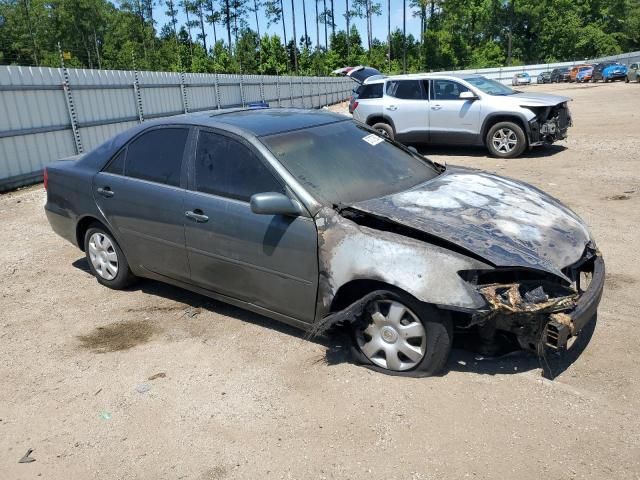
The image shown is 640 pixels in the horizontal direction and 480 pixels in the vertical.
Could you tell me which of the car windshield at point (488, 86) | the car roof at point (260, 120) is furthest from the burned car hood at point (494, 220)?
the car windshield at point (488, 86)

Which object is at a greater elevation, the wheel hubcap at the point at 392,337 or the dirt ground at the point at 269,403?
the wheel hubcap at the point at 392,337

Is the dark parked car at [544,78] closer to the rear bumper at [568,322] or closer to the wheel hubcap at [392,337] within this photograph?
the rear bumper at [568,322]

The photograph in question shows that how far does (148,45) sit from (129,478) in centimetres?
6856

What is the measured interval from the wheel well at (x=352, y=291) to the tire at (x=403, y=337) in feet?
0.30

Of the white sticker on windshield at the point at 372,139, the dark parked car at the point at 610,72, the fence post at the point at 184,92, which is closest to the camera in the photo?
the white sticker on windshield at the point at 372,139

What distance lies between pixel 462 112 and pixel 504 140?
3.44 feet

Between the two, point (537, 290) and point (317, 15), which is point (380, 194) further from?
point (317, 15)

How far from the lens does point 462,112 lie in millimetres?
11414

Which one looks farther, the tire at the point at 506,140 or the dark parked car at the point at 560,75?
the dark parked car at the point at 560,75

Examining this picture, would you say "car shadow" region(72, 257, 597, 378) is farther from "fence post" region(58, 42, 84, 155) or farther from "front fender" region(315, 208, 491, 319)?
"fence post" region(58, 42, 84, 155)

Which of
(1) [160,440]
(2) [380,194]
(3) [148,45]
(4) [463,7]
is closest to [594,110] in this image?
(2) [380,194]

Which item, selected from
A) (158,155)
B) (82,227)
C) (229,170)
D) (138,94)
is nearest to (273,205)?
(229,170)

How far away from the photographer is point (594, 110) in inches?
786

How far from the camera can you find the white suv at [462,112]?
10750 mm
